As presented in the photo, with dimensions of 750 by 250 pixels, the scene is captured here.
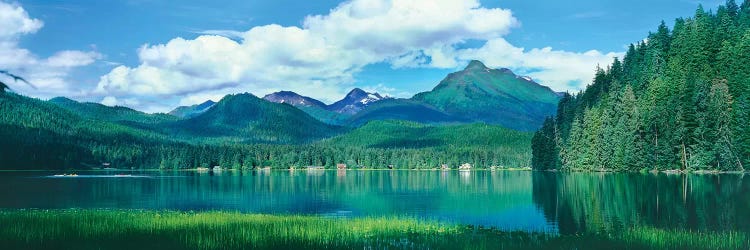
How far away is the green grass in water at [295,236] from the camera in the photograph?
33.5 meters

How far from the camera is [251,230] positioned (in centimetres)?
3975

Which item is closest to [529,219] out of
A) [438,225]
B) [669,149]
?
[438,225]

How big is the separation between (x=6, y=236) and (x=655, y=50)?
5346 inches

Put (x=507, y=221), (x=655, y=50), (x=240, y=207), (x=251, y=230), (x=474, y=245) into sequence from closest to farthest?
(x=474, y=245) < (x=251, y=230) < (x=507, y=221) < (x=240, y=207) < (x=655, y=50)

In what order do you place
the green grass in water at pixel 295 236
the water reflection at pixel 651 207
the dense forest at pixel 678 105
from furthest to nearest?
the dense forest at pixel 678 105 → the water reflection at pixel 651 207 → the green grass in water at pixel 295 236

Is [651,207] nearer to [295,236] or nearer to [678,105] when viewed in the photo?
[295,236]

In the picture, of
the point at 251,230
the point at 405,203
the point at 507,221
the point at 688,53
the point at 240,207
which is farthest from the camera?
the point at 688,53

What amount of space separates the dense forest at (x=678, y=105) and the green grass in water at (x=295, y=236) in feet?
281

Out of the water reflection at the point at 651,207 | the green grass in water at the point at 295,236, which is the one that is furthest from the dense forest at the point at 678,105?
the green grass in water at the point at 295,236

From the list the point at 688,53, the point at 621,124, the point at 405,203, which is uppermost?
the point at 688,53

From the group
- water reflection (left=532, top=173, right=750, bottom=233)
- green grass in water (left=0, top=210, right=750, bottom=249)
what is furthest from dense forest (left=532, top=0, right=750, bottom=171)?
green grass in water (left=0, top=210, right=750, bottom=249)

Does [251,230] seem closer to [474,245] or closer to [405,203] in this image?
[474,245]

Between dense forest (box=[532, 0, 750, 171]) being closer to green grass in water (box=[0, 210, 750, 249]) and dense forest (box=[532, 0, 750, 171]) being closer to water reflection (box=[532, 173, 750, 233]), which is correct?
water reflection (box=[532, 173, 750, 233])

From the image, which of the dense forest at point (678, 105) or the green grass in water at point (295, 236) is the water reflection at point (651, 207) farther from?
the dense forest at point (678, 105)
